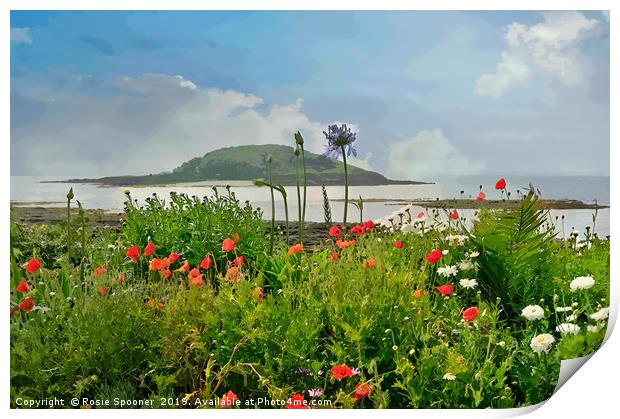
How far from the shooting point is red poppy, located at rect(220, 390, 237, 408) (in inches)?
133

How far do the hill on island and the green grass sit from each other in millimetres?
521

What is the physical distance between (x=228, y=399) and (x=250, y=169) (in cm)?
145

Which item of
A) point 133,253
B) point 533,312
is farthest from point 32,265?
point 533,312

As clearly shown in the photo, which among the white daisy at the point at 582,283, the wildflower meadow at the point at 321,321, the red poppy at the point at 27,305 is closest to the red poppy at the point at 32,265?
the wildflower meadow at the point at 321,321

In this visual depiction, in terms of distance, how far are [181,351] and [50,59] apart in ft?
5.98

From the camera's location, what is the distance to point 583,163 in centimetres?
402

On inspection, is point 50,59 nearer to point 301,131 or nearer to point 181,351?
point 301,131

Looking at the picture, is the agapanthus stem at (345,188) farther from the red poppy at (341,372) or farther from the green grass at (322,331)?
the red poppy at (341,372)

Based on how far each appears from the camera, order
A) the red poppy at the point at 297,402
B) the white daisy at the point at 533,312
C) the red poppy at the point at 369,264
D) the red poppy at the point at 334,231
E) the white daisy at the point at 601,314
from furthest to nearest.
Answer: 1. the red poppy at the point at 334,231
2. the red poppy at the point at 369,264
3. the white daisy at the point at 601,314
4. the white daisy at the point at 533,312
5. the red poppy at the point at 297,402

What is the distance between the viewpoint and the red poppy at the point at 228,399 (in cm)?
337

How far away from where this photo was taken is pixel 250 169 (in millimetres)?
4211

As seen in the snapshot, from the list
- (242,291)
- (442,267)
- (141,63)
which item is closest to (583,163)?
(442,267)

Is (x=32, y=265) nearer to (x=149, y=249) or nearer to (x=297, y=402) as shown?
(x=149, y=249)

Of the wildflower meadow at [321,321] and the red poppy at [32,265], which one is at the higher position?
the red poppy at [32,265]
